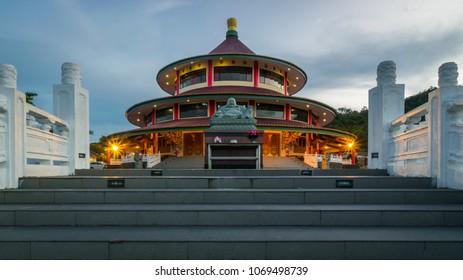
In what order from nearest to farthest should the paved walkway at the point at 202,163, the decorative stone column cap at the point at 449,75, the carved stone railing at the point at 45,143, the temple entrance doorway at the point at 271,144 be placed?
1. the decorative stone column cap at the point at 449,75
2. the carved stone railing at the point at 45,143
3. the paved walkway at the point at 202,163
4. the temple entrance doorway at the point at 271,144

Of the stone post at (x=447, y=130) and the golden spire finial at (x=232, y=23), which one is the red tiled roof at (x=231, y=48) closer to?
the golden spire finial at (x=232, y=23)

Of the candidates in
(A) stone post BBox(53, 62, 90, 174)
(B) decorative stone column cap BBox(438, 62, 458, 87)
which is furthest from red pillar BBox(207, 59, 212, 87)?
(B) decorative stone column cap BBox(438, 62, 458, 87)

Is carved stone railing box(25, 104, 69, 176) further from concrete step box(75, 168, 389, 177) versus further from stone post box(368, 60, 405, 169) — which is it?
stone post box(368, 60, 405, 169)

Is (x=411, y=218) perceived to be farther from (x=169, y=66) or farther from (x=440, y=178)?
(x=169, y=66)

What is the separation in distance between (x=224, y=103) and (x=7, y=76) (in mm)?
17008

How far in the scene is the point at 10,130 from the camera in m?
5.57

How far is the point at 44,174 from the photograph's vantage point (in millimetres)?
6711

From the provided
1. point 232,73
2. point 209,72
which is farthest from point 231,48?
point 209,72

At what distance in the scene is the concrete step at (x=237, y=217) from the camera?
13.6ft

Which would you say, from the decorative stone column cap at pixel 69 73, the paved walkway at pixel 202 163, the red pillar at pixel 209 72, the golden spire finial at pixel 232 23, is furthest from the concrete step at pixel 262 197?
the golden spire finial at pixel 232 23

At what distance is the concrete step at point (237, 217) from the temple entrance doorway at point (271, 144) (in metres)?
17.7

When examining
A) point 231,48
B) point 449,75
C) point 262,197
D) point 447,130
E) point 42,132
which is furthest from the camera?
point 231,48

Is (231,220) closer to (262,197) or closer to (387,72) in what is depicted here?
(262,197)

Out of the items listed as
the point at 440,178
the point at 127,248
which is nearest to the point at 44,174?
the point at 127,248
